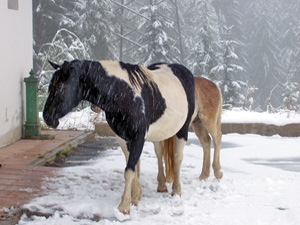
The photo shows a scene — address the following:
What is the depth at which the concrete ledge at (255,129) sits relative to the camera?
8398 millimetres

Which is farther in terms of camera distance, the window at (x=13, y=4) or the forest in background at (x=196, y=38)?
the forest in background at (x=196, y=38)

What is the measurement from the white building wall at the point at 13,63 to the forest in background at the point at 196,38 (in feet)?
11.9

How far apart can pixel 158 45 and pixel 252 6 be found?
15.2 m

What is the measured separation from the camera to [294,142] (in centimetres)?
764

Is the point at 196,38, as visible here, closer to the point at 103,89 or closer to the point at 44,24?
the point at 44,24

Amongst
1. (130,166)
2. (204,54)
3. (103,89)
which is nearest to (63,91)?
(103,89)

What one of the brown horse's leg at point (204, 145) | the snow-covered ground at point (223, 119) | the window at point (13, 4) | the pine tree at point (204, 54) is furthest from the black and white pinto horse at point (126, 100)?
the pine tree at point (204, 54)

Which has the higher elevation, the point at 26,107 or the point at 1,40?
the point at 1,40

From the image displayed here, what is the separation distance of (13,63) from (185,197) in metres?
4.45

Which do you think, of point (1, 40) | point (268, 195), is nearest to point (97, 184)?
point (268, 195)

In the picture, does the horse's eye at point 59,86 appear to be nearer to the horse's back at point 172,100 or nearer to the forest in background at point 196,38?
the horse's back at point 172,100

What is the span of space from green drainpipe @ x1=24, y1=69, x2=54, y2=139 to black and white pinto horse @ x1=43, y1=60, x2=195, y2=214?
3.95 m

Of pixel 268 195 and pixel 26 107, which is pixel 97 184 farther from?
pixel 26 107

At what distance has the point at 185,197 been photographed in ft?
11.8
